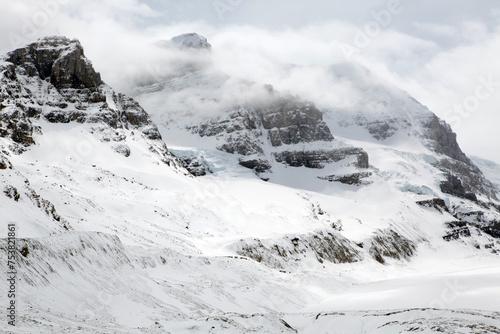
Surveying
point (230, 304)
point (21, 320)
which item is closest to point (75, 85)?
point (230, 304)

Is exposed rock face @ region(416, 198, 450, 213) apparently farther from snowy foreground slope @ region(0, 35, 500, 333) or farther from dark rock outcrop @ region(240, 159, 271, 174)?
dark rock outcrop @ region(240, 159, 271, 174)

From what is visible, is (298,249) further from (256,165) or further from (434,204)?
(256,165)

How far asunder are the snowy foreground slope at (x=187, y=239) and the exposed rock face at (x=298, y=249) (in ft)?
1.07

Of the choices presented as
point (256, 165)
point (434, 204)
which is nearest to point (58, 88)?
point (256, 165)

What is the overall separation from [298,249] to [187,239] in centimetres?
2344

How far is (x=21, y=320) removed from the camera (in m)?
15.6

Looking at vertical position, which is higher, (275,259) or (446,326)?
(446,326)

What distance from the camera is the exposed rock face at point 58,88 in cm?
10075

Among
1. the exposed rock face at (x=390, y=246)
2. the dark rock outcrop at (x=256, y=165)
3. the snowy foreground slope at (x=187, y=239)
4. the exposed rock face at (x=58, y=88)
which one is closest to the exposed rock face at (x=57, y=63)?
the exposed rock face at (x=58, y=88)

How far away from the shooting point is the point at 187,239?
56.3 meters

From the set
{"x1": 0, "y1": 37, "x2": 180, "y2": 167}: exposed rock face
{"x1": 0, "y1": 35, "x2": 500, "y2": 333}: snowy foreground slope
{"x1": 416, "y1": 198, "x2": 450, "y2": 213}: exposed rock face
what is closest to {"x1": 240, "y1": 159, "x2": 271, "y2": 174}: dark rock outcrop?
{"x1": 0, "y1": 35, "x2": 500, "y2": 333}: snowy foreground slope

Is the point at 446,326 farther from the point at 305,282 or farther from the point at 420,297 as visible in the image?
the point at 305,282

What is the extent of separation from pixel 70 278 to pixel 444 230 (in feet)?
511

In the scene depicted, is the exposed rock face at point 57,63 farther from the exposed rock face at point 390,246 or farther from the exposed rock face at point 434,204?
the exposed rock face at point 434,204
